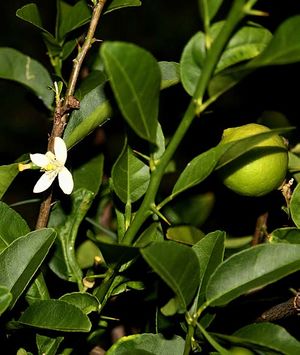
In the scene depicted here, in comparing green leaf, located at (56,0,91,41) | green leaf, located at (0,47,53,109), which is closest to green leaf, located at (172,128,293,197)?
green leaf, located at (56,0,91,41)

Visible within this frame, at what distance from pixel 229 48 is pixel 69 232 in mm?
359

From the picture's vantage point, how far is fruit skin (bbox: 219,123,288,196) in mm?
775

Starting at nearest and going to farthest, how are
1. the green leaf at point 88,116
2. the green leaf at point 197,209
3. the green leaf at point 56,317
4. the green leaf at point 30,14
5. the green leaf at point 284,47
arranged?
the green leaf at point 284,47 → the green leaf at point 56,317 → the green leaf at point 88,116 → the green leaf at point 30,14 → the green leaf at point 197,209

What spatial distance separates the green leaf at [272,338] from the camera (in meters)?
0.64

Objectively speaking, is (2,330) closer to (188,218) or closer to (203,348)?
(203,348)

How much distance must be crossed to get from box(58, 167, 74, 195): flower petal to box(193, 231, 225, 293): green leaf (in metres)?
0.18

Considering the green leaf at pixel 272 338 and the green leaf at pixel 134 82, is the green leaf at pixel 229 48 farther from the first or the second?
the green leaf at pixel 272 338

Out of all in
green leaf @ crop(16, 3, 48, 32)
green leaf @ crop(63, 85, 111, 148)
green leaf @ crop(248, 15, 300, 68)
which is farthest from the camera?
green leaf @ crop(16, 3, 48, 32)

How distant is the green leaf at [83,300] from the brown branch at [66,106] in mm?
115

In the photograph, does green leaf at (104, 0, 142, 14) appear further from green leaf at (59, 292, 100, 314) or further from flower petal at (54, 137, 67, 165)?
green leaf at (59, 292, 100, 314)

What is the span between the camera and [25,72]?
3.51 feet

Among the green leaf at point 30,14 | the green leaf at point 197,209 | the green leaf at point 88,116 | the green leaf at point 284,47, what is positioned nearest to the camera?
the green leaf at point 284,47

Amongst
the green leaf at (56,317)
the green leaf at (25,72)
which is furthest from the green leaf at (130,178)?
the green leaf at (25,72)

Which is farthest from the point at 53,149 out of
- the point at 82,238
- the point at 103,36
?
the point at 103,36
